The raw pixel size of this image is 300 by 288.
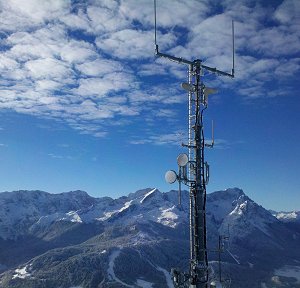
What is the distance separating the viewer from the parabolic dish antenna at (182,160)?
2833cm

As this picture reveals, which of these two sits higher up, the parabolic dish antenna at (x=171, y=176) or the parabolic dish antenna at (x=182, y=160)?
the parabolic dish antenna at (x=182, y=160)

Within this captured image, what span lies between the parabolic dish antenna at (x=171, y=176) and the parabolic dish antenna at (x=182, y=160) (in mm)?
787

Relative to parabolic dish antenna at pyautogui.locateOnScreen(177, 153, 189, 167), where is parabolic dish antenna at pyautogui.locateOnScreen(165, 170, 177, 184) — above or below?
below

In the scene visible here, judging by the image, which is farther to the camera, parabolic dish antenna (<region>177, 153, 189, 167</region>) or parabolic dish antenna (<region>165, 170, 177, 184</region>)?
parabolic dish antenna (<region>165, 170, 177, 184</region>)

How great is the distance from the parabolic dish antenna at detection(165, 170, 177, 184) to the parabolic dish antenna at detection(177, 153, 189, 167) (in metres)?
0.79

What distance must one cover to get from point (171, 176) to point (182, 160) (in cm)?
139

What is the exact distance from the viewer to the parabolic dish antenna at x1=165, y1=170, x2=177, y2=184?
94.0 ft

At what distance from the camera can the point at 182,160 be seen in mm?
28516

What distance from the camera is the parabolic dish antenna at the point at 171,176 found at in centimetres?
2865

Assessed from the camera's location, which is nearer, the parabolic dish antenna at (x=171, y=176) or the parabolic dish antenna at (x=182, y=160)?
the parabolic dish antenna at (x=182, y=160)

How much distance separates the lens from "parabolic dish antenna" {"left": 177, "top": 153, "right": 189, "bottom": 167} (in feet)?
93.0

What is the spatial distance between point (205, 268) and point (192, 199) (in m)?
4.49

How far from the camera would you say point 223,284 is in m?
28.6

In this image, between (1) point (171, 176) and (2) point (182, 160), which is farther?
(1) point (171, 176)
